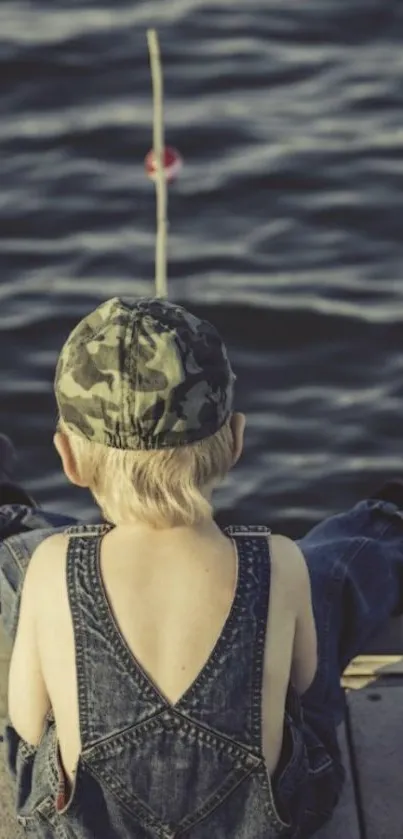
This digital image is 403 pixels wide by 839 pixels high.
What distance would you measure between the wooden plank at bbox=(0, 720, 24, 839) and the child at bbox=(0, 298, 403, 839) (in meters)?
0.27

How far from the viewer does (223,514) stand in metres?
5.79

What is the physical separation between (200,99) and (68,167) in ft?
3.04

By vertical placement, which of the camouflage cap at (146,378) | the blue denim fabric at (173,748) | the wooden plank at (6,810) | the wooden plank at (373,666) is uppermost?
the camouflage cap at (146,378)

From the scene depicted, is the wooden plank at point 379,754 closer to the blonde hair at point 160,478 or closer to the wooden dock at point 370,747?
the wooden dock at point 370,747

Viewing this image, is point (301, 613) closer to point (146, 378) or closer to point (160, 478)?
point (160, 478)

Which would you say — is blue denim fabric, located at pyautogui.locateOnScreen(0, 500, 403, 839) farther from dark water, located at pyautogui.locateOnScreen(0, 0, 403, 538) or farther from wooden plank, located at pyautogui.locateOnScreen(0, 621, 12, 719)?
dark water, located at pyautogui.locateOnScreen(0, 0, 403, 538)

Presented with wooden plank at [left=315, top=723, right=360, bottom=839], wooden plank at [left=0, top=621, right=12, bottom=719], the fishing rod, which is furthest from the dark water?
wooden plank at [left=315, top=723, right=360, bottom=839]

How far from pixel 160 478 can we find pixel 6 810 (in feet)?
3.03

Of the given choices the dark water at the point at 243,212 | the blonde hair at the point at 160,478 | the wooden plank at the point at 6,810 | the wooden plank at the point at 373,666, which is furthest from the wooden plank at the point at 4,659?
the dark water at the point at 243,212

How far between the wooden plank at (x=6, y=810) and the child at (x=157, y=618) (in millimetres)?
273

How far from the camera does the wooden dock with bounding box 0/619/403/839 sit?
305 centimetres

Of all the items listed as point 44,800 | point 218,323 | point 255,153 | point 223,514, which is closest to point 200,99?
point 255,153

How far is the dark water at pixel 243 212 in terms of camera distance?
6.10 meters

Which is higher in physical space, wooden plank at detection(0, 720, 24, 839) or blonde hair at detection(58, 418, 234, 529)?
blonde hair at detection(58, 418, 234, 529)
